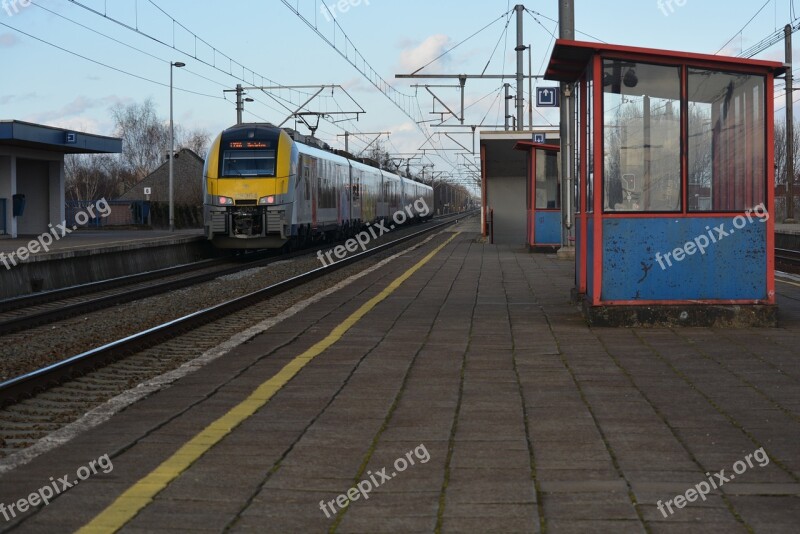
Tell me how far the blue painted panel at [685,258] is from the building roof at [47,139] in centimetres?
2348

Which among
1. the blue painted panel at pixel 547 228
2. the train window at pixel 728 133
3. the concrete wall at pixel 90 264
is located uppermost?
the train window at pixel 728 133

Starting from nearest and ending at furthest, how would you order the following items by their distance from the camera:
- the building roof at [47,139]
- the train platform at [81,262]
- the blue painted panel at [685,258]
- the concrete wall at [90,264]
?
the blue painted panel at [685,258] → the train platform at [81,262] → the concrete wall at [90,264] → the building roof at [47,139]

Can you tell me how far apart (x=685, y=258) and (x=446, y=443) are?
17.6ft

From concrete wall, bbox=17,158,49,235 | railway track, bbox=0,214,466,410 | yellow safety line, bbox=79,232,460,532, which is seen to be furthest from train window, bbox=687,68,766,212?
concrete wall, bbox=17,158,49,235

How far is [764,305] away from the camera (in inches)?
379

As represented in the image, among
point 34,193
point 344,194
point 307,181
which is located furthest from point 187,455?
point 34,193

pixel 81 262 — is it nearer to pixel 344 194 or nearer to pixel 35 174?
pixel 344 194

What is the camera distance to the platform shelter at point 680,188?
9703 millimetres

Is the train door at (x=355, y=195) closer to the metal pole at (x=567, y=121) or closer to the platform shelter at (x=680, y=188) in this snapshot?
the metal pole at (x=567, y=121)

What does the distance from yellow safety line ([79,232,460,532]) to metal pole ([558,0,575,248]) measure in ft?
35.6

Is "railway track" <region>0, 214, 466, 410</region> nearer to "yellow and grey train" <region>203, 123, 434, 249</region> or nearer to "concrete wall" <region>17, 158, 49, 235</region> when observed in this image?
"yellow and grey train" <region>203, 123, 434, 249</region>

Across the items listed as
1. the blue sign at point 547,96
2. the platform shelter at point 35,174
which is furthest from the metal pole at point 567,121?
the platform shelter at point 35,174

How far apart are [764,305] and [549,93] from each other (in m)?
12.9

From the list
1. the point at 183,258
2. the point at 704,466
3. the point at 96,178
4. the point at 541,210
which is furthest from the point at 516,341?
the point at 96,178
